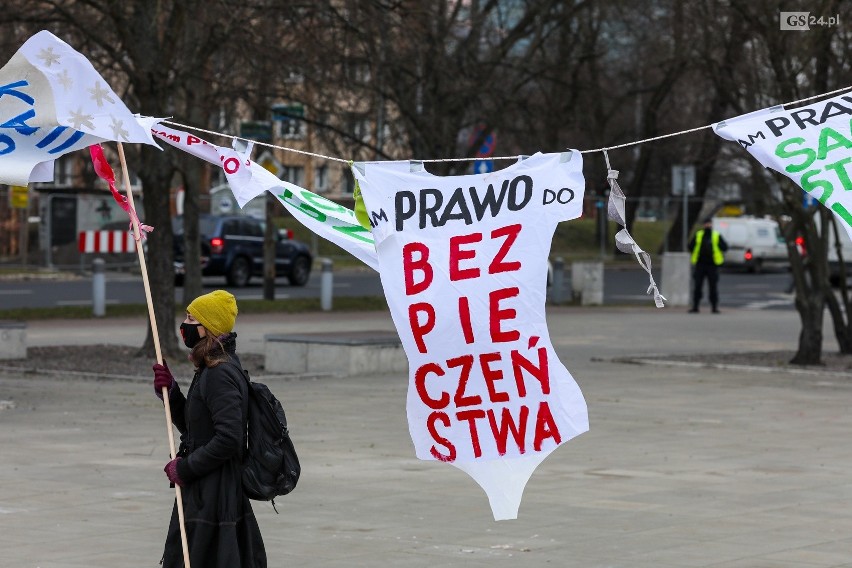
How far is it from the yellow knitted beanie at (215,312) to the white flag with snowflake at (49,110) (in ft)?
4.03

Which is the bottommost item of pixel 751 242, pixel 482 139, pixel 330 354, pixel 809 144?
pixel 330 354

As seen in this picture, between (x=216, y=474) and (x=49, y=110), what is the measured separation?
2100 mm

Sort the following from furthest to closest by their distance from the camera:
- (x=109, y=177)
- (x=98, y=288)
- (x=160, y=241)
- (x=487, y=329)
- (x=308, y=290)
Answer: (x=308, y=290)
(x=98, y=288)
(x=160, y=241)
(x=109, y=177)
(x=487, y=329)

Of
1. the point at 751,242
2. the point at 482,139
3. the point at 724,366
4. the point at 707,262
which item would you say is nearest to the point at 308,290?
the point at 482,139

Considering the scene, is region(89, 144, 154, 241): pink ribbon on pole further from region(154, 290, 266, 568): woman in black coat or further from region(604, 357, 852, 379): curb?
region(604, 357, 852, 379): curb

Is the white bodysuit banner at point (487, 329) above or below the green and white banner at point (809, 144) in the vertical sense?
below

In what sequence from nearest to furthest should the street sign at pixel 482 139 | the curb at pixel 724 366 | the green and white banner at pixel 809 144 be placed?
the green and white banner at pixel 809 144
the curb at pixel 724 366
the street sign at pixel 482 139

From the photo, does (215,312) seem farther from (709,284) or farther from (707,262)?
(707,262)

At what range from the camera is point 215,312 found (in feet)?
21.9

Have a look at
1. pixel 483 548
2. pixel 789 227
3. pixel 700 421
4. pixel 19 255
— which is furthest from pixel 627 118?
pixel 483 548

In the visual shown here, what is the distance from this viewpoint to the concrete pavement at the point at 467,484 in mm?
9000

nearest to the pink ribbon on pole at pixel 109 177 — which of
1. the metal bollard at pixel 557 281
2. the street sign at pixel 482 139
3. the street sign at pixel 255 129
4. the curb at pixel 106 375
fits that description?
the curb at pixel 106 375

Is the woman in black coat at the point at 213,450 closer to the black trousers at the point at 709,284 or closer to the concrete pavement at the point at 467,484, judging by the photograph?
Answer: the concrete pavement at the point at 467,484

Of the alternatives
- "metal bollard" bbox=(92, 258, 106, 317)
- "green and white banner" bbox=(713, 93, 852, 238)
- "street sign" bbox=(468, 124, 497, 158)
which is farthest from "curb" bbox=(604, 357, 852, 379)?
"green and white banner" bbox=(713, 93, 852, 238)
